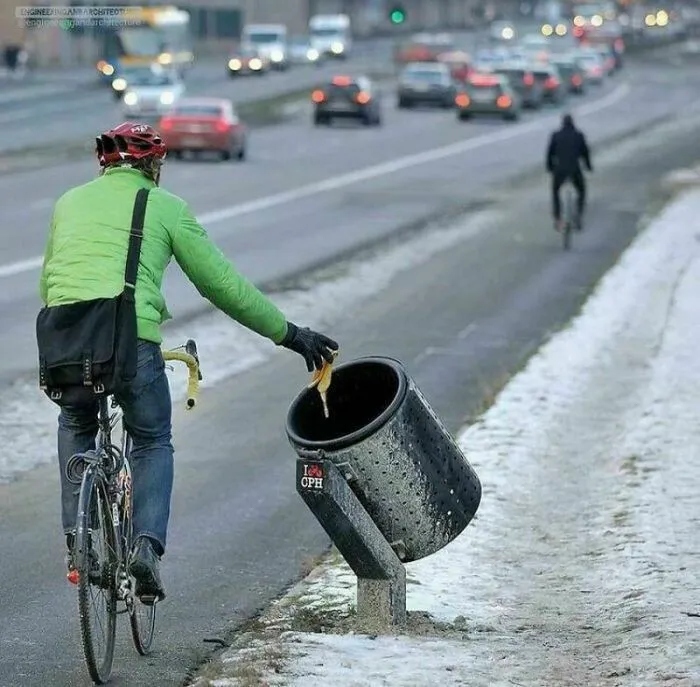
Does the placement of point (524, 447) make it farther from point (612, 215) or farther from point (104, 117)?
point (104, 117)

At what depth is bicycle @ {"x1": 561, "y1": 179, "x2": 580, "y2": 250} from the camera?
2759 centimetres

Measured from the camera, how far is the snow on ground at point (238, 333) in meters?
12.1

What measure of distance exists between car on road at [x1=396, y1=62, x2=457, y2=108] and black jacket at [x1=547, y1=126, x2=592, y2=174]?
137 ft

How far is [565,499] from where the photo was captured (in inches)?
408

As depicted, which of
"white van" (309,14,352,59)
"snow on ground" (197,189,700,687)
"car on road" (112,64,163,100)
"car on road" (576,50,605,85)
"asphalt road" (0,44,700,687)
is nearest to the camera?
"snow on ground" (197,189,700,687)

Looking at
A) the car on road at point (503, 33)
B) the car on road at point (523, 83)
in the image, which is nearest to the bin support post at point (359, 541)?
the car on road at point (523, 83)

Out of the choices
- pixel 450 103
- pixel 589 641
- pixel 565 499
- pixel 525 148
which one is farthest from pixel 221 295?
pixel 450 103

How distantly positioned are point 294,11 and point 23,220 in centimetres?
10027

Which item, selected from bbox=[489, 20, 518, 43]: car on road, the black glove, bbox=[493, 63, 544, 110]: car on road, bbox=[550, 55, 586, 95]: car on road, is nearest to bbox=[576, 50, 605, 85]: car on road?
bbox=[550, 55, 586, 95]: car on road

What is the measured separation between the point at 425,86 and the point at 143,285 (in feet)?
208

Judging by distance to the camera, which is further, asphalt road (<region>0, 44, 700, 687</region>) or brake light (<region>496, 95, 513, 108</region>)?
brake light (<region>496, 95, 513, 108</region>)

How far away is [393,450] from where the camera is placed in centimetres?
689

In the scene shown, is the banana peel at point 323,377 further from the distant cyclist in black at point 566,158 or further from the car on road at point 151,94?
the car on road at point 151,94

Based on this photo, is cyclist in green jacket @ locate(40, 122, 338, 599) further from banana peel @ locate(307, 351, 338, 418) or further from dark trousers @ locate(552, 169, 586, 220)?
dark trousers @ locate(552, 169, 586, 220)
